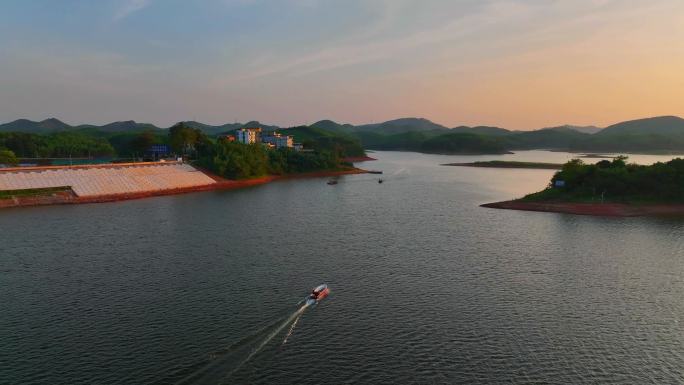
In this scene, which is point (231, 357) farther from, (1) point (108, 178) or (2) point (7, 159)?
(2) point (7, 159)

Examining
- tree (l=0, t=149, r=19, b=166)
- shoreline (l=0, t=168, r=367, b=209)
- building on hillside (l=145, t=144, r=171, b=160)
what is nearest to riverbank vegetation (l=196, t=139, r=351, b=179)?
shoreline (l=0, t=168, r=367, b=209)

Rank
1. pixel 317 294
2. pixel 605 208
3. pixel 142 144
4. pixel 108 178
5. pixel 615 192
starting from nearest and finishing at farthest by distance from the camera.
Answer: pixel 317 294 < pixel 605 208 < pixel 615 192 < pixel 108 178 < pixel 142 144

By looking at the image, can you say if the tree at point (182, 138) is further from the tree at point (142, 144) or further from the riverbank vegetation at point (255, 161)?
the tree at point (142, 144)

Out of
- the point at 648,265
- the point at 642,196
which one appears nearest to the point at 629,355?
the point at 648,265

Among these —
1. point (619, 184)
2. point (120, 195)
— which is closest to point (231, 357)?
point (120, 195)

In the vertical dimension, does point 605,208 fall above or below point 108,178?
below

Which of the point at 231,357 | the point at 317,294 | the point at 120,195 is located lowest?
the point at 231,357

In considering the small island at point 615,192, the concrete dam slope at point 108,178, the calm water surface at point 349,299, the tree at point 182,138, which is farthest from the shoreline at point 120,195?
the small island at point 615,192

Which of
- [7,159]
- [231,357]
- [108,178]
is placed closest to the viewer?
[231,357]
